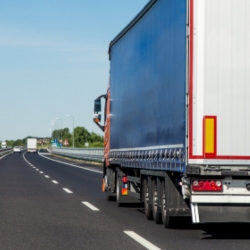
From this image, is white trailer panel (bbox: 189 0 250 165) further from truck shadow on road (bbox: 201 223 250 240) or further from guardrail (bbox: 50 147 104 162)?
guardrail (bbox: 50 147 104 162)

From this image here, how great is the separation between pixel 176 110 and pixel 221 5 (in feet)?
5.49

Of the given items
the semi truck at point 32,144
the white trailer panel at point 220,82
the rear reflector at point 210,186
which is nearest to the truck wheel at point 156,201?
the rear reflector at point 210,186

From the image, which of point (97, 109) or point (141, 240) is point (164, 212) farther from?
point (97, 109)

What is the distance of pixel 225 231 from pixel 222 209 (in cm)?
195

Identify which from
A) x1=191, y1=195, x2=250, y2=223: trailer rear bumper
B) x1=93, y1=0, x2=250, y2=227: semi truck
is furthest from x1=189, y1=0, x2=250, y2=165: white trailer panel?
x1=191, y1=195, x2=250, y2=223: trailer rear bumper

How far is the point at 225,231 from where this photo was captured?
11.5 metres

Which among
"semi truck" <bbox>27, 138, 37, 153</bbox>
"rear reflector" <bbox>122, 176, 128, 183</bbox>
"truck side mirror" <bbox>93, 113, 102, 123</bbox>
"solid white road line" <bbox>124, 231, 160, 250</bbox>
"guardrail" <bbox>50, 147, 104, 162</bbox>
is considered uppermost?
"semi truck" <bbox>27, 138, 37, 153</bbox>

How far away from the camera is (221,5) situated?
9.69 meters

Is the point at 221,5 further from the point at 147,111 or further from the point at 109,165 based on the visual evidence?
the point at 109,165

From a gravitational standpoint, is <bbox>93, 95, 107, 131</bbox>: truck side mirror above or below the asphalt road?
above

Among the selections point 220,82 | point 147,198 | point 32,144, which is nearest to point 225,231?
point 147,198

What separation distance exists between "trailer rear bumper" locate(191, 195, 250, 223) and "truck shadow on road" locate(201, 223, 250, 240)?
0.99m

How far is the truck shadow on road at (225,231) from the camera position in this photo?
35.6 feet

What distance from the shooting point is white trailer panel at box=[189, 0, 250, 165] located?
9.59m
